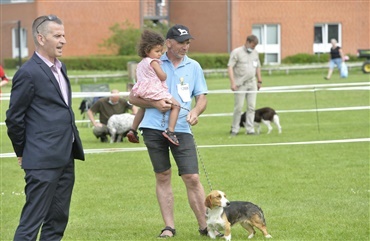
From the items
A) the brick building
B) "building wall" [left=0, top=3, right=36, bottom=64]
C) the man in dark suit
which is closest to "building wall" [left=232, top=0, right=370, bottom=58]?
the brick building

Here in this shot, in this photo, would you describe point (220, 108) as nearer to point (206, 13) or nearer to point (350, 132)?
point (350, 132)

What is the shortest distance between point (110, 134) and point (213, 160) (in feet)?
13.5

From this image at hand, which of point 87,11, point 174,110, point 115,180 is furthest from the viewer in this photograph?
point 87,11

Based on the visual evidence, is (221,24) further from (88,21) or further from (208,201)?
(208,201)

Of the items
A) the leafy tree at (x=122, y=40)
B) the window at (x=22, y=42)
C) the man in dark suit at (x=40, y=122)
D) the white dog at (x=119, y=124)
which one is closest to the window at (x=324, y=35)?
the leafy tree at (x=122, y=40)

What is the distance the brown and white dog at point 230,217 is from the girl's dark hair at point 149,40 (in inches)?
55.9

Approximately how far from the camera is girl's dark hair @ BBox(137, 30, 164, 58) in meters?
8.54

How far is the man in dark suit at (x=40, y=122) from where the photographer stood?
6.76m

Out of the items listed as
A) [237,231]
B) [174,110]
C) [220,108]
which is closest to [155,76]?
[174,110]

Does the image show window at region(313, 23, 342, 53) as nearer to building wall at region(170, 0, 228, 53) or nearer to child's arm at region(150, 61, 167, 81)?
building wall at region(170, 0, 228, 53)

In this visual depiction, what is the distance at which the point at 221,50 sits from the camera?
5553cm

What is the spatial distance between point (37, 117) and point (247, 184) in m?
5.83

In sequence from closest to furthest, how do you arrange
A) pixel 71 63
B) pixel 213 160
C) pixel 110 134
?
1. pixel 213 160
2. pixel 110 134
3. pixel 71 63

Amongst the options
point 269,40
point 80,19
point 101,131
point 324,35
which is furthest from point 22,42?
point 101,131
